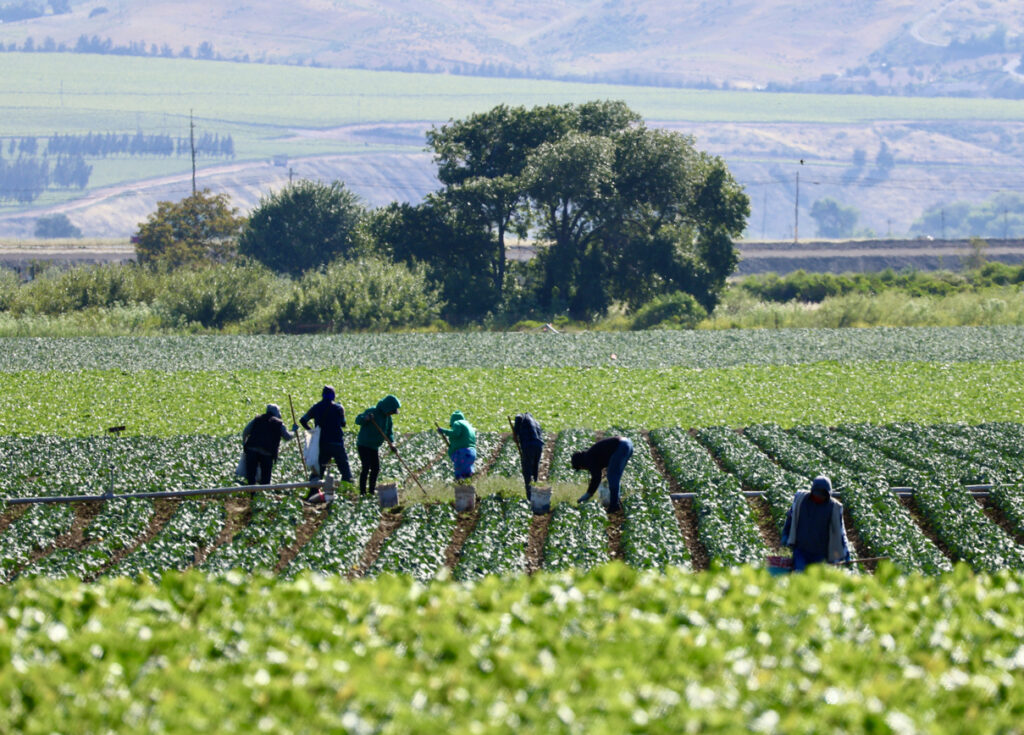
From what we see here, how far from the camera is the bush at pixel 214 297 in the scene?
67.6 m

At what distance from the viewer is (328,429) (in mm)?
21125

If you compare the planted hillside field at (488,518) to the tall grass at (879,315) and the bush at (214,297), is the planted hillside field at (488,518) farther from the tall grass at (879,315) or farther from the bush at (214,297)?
the tall grass at (879,315)

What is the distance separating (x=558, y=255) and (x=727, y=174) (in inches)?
464

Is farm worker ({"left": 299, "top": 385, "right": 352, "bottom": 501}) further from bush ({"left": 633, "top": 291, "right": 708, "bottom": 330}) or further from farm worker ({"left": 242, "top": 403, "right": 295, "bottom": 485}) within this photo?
bush ({"left": 633, "top": 291, "right": 708, "bottom": 330})

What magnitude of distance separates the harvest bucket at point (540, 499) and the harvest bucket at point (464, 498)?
97 cm

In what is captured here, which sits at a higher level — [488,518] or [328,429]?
[328,429]

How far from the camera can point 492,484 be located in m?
21.9

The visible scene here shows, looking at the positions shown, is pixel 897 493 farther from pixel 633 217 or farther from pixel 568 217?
pixel 568 217

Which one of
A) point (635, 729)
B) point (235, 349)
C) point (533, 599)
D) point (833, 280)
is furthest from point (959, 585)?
point (833, 280)

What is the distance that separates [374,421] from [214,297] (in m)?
48.9

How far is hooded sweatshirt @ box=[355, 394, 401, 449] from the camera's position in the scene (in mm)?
21031

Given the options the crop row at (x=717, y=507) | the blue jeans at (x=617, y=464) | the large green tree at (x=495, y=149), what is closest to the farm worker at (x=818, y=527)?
the crop row at (x=717, y=507)

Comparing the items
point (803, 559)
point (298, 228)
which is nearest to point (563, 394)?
point (803, 559)

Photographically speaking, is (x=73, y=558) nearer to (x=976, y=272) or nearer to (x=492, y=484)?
(x=492, y=484)
